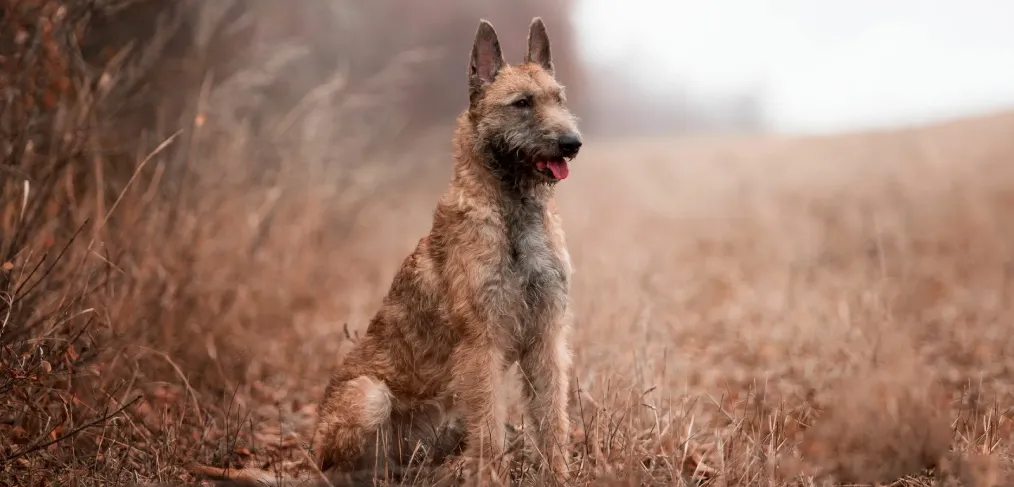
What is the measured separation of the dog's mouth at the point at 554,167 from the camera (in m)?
4.10

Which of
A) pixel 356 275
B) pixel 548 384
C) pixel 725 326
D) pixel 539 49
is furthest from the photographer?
pixel 356 275

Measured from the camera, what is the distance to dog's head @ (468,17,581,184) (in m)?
4.10

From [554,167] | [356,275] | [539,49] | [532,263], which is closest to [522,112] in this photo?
[554,167]

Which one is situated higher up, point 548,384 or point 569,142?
point 569,142

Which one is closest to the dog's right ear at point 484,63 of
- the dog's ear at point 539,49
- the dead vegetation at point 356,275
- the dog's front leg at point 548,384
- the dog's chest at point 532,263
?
the dog's ear at point 539,49

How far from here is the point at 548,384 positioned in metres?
4.36

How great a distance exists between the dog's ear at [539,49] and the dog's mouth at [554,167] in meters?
0.76

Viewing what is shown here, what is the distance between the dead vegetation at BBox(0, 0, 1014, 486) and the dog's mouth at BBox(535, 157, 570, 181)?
1326 mm

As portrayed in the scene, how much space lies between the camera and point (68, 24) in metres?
5.43

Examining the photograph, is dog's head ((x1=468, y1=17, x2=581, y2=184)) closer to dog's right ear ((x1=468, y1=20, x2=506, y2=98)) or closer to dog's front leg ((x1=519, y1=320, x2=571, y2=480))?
dog's right ear ((x1=468, y1=20, x2=506, y2=98))

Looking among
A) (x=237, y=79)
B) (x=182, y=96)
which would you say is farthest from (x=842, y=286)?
(x=182, y=96)

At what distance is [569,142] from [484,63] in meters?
0.78

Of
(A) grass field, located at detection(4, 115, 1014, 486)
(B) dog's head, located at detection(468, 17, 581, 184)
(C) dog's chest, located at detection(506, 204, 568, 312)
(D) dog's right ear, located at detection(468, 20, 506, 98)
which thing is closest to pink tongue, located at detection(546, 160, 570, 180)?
(B) dog's head, located at detection(468, 17, 581, 184)

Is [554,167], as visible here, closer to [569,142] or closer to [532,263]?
[569,142]
